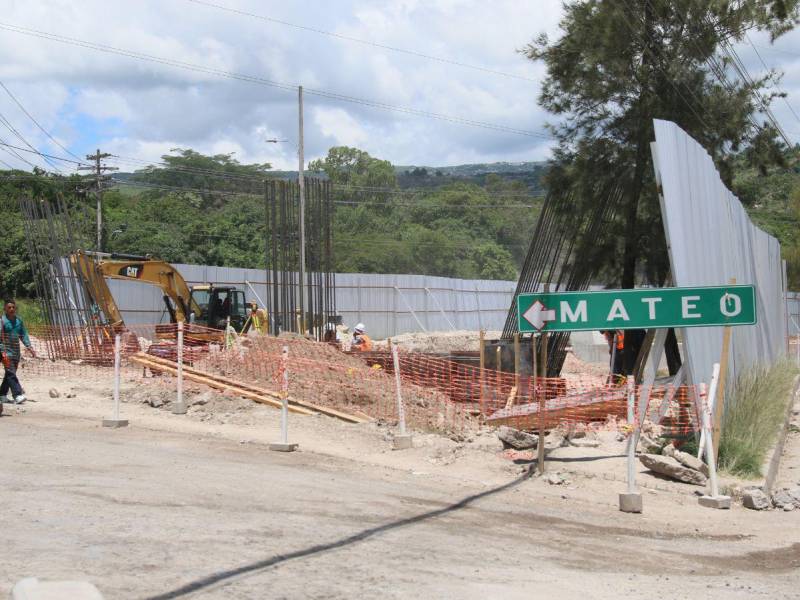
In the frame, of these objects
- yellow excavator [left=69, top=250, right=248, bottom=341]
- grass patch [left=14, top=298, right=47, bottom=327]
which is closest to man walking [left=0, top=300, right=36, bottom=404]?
yellow excavator [left=69, top=250, right=248, bottom=341]

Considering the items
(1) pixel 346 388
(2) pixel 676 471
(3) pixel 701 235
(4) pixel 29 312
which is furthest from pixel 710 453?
(4) pixel 29 312

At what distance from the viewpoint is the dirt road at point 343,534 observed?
6.64 m

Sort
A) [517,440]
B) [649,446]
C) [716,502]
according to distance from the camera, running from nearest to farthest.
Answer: [716,502]
[649,446]
[517,440]

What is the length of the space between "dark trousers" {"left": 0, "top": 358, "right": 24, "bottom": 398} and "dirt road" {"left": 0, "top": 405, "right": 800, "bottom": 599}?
4.06m

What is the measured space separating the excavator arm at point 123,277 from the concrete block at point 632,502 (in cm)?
1798

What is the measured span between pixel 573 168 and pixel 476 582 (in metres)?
20.2

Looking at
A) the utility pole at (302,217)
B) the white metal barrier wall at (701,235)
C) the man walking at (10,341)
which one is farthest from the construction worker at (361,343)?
the man walking at (10,341)

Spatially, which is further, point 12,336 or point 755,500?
point 12,336

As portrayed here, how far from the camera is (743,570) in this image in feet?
27.3

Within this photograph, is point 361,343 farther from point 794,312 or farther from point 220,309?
point 794,312

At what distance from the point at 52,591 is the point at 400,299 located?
44.9 meters

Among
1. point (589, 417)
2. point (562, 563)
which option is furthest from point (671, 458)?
point (562, 563)

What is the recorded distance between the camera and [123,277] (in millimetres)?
28359

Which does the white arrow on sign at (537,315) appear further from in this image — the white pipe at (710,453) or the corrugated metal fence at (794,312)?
the corrugated metal fence at (794,312)
